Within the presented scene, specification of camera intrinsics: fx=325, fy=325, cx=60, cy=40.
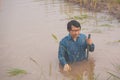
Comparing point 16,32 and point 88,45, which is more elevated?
point 88,45

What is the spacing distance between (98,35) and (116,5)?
2.31m

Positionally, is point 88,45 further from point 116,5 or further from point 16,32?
point 116,5

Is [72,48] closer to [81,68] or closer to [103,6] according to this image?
[81,68]

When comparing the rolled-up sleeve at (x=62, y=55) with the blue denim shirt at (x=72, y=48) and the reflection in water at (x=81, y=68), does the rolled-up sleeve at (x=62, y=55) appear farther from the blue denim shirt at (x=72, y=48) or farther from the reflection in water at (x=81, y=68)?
the reflection in water at (x=81, y=68)

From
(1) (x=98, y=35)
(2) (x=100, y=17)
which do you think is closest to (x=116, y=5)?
(2) (x=100, y=17)

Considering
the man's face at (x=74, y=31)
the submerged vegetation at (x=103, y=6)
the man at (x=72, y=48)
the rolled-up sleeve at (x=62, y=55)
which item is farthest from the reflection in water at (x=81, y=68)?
the submerged vegetation at (x=103, y=6)

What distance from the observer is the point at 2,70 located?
5570mm

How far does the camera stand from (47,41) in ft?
23.7

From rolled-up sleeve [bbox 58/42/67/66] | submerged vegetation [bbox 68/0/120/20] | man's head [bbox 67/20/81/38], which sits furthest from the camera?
submerged vegetation [bbox 68/0/120/20]

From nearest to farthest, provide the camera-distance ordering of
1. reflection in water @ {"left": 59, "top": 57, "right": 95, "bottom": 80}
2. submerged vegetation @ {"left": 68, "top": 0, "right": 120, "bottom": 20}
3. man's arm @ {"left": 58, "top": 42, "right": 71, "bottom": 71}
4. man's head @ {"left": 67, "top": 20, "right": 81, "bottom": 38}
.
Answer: man's head @ {"left": 67, "top": 20, "right": 81, "bottom": 38}
man's arm @ {"left": 58, "top": 42, "right": 71, "bottom": 71}
reflection in water @ {"left": 59, "top": 57, "right": 95, "bottom": 80}
submerged vegetation @ {"left": 68, "top": 0, "right": 120, "bottom": 20}

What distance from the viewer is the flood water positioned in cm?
541

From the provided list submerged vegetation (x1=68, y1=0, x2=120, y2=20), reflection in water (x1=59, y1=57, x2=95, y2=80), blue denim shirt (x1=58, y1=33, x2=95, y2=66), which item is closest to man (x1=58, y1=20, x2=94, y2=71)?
blue denim shirt (x1=58, y1=33, x2=95, y2=66)

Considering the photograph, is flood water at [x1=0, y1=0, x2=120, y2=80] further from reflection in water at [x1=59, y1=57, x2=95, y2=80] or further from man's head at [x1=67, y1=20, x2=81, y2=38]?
man's head at [x1=67, y1=20, x2=81, y2=38]

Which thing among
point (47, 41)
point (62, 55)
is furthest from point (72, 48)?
point (47, 41)
